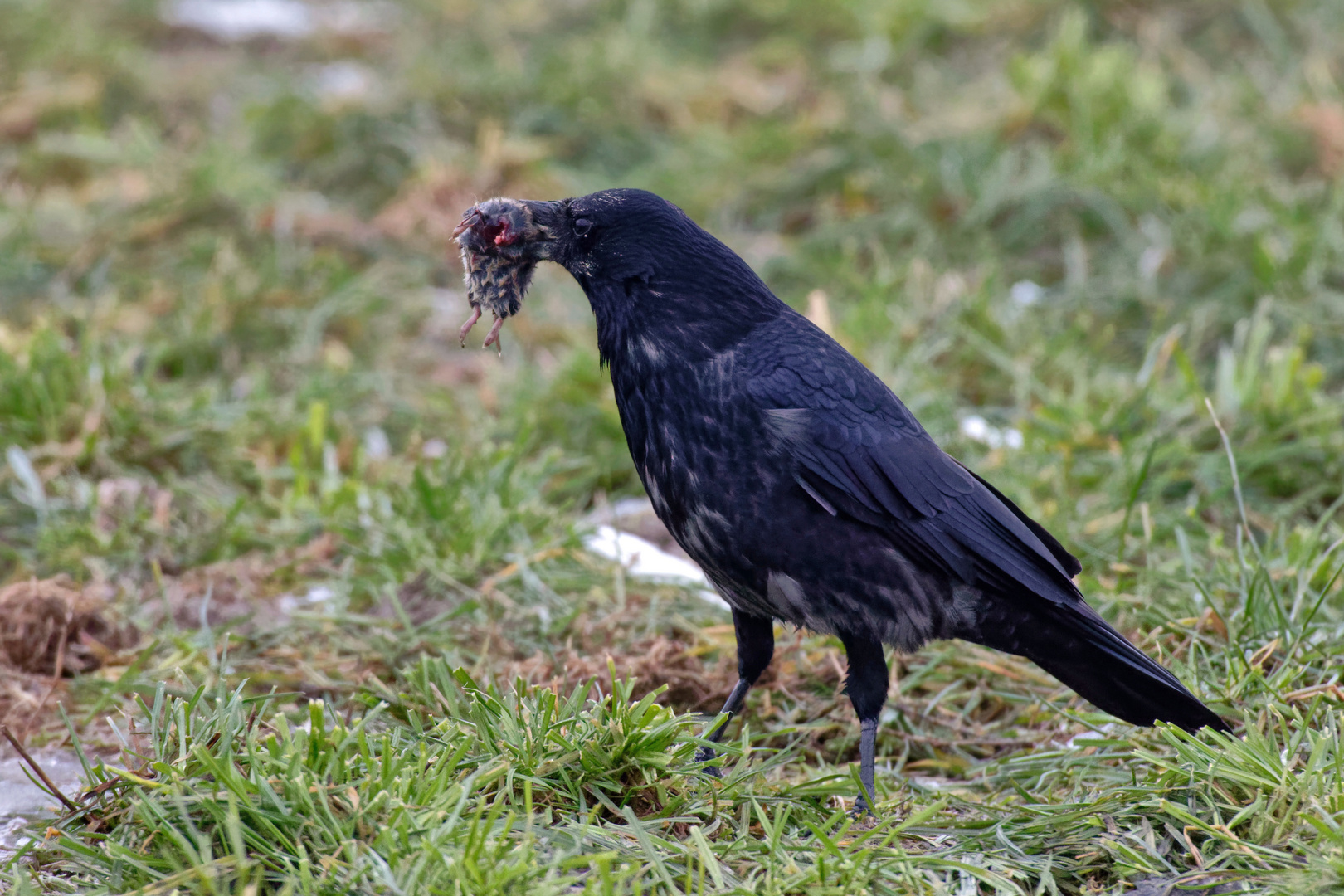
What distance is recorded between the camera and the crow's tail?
276cm

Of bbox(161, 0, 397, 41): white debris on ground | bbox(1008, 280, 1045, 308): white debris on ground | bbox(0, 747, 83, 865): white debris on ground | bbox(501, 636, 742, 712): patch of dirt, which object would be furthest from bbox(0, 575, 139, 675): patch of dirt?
bbox(161, 0, 397, 41): white debris on ground

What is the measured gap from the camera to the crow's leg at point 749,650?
2908mm

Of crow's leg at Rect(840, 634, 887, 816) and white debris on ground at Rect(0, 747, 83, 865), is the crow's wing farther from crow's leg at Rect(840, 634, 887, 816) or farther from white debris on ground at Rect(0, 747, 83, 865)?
white debris on ground at Rect(0, 747, 83, 865)

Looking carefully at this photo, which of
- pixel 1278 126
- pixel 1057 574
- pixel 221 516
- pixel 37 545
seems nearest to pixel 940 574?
pixel 1057 574

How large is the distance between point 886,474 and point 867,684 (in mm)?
Answer: 469

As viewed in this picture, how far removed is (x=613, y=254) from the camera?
286 centimetres

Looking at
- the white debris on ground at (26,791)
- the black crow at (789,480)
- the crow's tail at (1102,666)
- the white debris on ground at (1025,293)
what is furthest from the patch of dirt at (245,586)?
the white debris on ground at (1025,293)

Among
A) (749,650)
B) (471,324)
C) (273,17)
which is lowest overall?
(749,650)

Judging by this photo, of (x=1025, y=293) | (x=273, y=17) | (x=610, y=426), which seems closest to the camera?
(x=610, y=426)

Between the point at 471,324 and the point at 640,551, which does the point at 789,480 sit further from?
the point at 640,551

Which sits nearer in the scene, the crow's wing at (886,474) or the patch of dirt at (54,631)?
the crow's wing at (886,474)

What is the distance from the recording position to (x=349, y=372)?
496cm

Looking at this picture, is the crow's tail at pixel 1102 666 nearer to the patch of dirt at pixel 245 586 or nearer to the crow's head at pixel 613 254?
the crow's head at pixel 613 254

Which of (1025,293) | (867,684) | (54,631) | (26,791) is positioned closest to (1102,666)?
(867,684)
